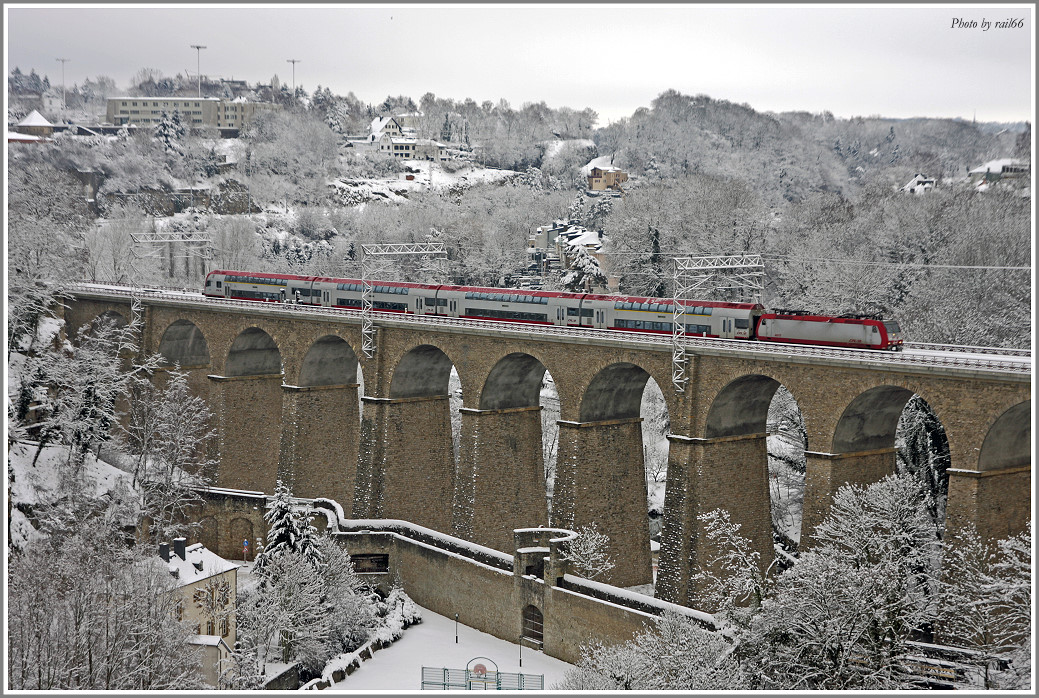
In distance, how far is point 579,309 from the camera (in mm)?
48531

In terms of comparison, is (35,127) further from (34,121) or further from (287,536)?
(287,536)

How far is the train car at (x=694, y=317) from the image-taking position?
42.1 metres

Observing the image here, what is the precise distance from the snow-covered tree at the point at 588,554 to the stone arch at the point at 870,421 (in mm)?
10688

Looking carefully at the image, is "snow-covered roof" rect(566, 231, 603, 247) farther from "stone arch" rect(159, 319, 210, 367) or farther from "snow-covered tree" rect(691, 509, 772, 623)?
"snow-covered tree" rect(691, 509, 772, 623)

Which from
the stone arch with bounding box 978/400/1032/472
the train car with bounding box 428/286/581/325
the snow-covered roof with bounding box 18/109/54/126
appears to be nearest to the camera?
the stone arch with bounding box 978/400/1032/472

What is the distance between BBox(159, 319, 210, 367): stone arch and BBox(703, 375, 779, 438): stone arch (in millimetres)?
36194

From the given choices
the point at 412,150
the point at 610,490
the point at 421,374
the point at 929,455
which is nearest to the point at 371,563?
the point at 421,374

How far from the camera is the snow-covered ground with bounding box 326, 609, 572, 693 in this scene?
132 ft

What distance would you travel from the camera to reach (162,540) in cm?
5450

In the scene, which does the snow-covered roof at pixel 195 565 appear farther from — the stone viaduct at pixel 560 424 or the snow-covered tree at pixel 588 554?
the snow-covered tree at pixel 588 554

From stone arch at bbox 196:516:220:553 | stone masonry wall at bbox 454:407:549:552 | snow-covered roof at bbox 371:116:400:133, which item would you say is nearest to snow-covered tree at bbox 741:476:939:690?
stone masonry wall at bbox 454:407:549:552

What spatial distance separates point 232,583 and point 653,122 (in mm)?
130769

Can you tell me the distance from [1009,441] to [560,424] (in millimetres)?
17291

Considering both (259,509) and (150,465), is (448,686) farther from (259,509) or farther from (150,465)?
(150,465)
